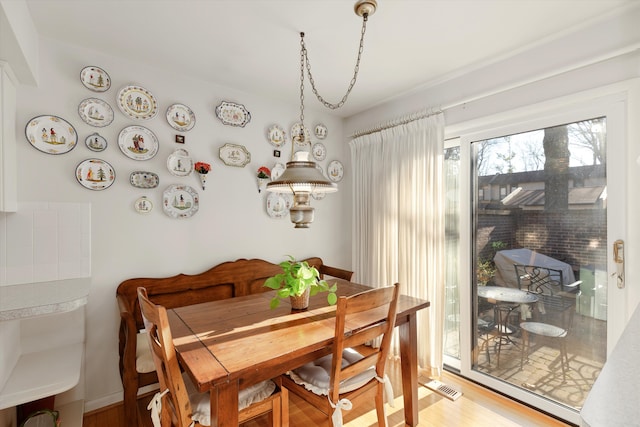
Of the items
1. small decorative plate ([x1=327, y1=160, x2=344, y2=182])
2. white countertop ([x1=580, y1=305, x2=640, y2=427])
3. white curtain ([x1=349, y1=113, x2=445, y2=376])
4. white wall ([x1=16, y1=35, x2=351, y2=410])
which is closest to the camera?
white countertop ([x1=580, y1=305, x2=640, y2=427])

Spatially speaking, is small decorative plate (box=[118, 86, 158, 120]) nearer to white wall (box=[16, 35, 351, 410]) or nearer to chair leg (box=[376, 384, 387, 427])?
white wall (box=[16, 35, 351, 410])

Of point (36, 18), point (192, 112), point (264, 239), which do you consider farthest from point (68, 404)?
point (36, 18)

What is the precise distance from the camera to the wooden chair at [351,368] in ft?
4.77

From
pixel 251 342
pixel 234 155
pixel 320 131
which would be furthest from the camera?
pixel 320 131

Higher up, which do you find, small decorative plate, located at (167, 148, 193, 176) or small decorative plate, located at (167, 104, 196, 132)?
small decorative plate, located at (167, 104, 196, 132)

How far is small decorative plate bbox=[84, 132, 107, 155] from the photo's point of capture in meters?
2.08

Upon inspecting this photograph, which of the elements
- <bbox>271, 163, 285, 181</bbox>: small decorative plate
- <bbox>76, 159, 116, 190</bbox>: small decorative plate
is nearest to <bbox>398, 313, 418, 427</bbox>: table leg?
<bbox>271, 163, 285, 181</bbox>: small decorative plate

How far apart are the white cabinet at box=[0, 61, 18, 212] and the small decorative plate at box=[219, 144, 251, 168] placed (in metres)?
1.26

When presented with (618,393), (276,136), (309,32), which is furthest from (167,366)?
(276,136)

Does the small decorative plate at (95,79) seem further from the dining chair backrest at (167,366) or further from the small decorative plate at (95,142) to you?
the dining chair backrest at (167,366)

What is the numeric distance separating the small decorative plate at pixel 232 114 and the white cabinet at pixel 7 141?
126 cm

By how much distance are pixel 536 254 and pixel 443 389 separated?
4.10 ft

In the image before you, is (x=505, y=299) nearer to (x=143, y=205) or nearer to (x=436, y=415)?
(x=436, y=415)

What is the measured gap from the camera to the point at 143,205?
7.43ft
